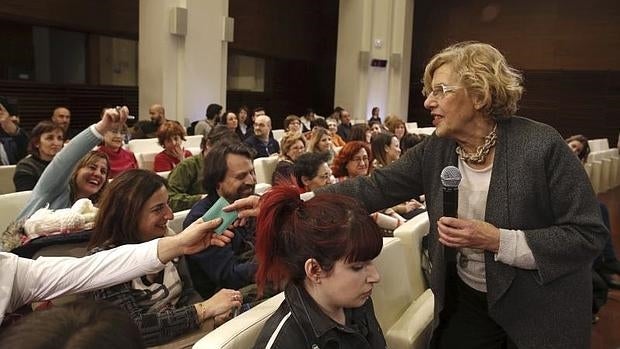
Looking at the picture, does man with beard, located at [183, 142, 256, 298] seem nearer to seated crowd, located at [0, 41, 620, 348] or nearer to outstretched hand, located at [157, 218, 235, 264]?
seated crowd, located at [0, 41, 620, 348]

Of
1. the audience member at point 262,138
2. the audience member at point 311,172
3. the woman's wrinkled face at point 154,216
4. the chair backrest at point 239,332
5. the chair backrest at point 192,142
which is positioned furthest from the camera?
the chair backrest at point 192,142

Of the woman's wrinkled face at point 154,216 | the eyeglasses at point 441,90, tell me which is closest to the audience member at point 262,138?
the woman's wrinkled face at point 154,216

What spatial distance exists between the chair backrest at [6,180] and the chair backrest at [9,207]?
1.34m

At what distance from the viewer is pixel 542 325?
1610 mm

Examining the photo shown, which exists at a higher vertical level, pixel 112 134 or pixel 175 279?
pixel 112 134

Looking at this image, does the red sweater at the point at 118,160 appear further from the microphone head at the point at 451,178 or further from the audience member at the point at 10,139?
the microphone head at the point at 451,178

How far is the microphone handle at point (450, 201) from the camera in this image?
1.56 meters

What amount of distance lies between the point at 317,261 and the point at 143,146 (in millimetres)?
4978

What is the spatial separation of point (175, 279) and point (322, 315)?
A: 2.66 ft

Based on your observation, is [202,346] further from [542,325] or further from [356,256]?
[542,325]

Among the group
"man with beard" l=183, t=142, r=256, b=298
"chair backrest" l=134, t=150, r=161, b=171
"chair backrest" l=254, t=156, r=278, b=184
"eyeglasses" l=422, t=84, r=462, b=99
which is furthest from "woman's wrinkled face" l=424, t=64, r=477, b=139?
"chair backrest" l=134, t=150, r=161, b=171

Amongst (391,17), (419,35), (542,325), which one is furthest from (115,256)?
(419,35)

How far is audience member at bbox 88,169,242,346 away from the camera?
5.92 ft

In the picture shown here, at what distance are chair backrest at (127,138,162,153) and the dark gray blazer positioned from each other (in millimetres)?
4793
